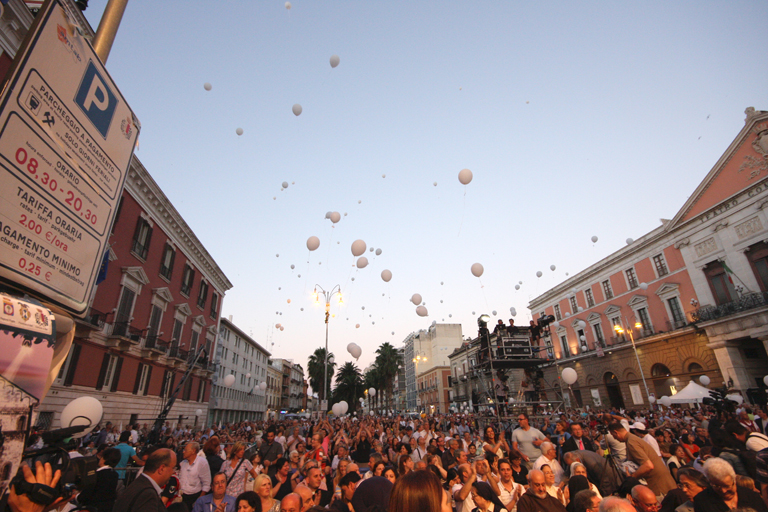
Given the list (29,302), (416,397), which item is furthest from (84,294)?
(416,397)

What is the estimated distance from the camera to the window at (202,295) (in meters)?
30.6

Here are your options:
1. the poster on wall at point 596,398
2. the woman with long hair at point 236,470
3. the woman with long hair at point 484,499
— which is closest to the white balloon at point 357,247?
the woman with long hair at point 236,470

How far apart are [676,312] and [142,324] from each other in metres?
36.7

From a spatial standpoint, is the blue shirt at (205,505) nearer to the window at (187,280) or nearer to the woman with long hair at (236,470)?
the woman with long hair at (236,470)

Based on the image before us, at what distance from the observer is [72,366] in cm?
1591

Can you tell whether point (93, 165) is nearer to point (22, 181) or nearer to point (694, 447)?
point (22, 181)

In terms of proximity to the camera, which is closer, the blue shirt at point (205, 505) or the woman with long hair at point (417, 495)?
the woman with long hair at point (417, 495)

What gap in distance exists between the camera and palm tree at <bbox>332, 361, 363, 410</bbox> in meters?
66.2

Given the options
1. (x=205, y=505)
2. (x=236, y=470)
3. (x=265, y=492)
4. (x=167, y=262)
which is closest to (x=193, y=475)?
(x=236, y=470)

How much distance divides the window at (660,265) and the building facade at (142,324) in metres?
34.3

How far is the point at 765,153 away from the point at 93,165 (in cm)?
3375

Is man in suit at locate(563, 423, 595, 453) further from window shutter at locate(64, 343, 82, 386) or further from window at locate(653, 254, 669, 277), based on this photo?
window at locate(653, 254, 669, 277)

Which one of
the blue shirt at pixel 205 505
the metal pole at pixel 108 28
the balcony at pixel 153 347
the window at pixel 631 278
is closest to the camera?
the metal pole at pixel 108 28

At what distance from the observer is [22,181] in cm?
173
